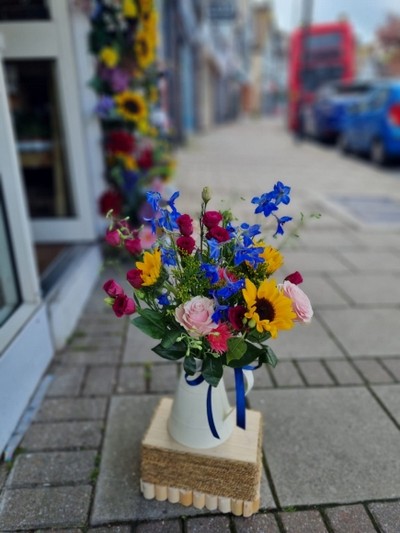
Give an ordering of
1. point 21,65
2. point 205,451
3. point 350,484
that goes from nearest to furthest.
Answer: point 205,451, point 350,484, point 21,65

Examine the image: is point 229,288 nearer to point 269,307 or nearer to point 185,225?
point 269,307

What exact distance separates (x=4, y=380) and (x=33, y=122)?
265 cm

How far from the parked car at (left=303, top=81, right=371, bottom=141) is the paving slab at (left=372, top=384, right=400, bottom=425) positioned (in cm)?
1155

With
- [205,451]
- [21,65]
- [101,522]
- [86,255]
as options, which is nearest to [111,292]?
[205,451]

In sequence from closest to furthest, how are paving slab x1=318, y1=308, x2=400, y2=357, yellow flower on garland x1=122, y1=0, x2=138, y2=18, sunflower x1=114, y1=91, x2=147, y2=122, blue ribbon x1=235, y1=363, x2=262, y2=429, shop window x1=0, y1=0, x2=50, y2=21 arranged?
blue ribbon x1=235, y1=363, x2=262, y2=429 → paving slab x1=318, y1=308, x2=400, y2=357 → shop window x1=0, y1=0, x2=50, y2=21 → yellow flower on garland x1=122, y1=0, x2=138, y2=18 → sunflower x1=114, y1=91, x2=147, y2=122

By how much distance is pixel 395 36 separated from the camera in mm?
29438

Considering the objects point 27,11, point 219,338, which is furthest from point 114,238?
point 27,11

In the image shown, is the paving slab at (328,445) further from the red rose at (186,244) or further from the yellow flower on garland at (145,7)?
the yellow flower on garland at (145,7)

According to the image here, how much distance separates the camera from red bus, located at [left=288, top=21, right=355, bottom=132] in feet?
52.4

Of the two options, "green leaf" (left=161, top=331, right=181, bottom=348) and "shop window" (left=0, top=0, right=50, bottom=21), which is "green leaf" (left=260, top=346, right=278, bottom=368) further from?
"shop window" (left=0, top=0, right=50, bottom=21)

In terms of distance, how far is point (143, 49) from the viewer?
3.71 metres

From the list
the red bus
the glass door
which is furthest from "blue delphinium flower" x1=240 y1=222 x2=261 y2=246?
the red bus

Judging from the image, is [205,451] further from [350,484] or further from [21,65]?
[21,65]

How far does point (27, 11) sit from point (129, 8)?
0.74 m
